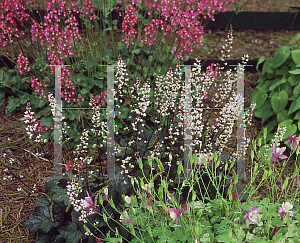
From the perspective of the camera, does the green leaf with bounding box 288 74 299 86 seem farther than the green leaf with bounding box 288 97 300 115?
Yes

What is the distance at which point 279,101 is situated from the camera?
2672 millimetres

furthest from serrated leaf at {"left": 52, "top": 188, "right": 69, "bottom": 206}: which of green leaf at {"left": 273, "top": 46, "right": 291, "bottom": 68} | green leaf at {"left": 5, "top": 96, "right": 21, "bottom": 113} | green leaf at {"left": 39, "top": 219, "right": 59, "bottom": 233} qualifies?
green leaf at {"left": 273, "top": 46, "right": 291, "bottom": 68}

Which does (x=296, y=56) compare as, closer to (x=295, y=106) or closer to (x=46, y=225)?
(x=295, y=106)

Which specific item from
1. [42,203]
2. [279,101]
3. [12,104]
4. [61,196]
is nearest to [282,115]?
[279,101]

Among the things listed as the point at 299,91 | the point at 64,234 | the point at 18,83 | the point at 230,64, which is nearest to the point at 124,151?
the point at 64,234

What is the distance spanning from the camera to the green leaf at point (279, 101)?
8.68ft

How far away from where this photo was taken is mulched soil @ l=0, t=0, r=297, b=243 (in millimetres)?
2021

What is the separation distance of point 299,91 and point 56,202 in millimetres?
2243

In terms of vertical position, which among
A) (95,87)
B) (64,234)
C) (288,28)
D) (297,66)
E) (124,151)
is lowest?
(64,234)

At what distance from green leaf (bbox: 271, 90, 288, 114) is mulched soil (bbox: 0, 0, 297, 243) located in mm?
334

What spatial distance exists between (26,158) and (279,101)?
7.61 ft

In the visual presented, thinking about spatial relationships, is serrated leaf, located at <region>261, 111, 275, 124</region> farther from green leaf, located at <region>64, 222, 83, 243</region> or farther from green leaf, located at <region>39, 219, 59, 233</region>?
green leaf, located at <region>39, 219, 59, 233</region>

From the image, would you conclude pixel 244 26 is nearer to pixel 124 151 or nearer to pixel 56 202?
pixel 124 151

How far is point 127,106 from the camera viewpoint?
2.76m
